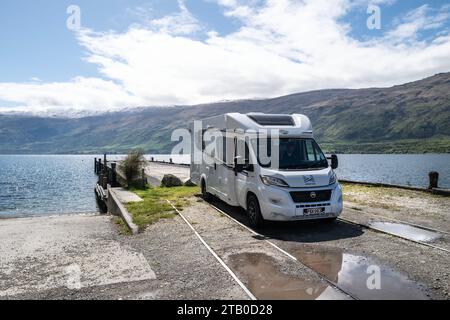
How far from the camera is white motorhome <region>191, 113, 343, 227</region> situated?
9.55 m

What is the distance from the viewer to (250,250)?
826cm

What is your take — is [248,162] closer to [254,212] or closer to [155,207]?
[254,212]

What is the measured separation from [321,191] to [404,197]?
8.57 meters

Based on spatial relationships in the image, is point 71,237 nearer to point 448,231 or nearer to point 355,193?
point 448,231

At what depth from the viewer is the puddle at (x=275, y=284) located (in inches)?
223

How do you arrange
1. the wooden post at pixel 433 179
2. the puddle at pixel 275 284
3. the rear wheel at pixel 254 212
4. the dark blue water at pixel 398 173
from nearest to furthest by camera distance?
the puddle at pixel 275 284, the rear wheel at pixel 254 212, the wooden post at pixel 433 179, the dark blue water at pixel 398 173

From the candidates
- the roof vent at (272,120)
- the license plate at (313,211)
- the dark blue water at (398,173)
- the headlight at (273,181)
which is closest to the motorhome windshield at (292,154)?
the headlight at (273,181)

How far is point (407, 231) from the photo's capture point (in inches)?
387

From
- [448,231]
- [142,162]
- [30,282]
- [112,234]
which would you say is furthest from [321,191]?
[142,162]

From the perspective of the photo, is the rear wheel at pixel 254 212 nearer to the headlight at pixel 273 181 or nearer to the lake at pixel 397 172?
the headlight at pixel 273 181

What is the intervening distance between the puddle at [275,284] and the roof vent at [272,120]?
5030mm

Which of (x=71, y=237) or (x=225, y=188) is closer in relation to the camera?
(x=71, y=237)

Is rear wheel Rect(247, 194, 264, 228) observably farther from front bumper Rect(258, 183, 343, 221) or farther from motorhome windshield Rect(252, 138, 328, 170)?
motorhome windshield Rect(252, 138, 328, 170)

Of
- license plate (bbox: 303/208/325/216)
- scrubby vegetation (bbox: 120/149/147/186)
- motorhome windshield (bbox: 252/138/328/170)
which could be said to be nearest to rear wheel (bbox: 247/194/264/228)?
motorhome windshield (bbox: 252/138/328/170)
